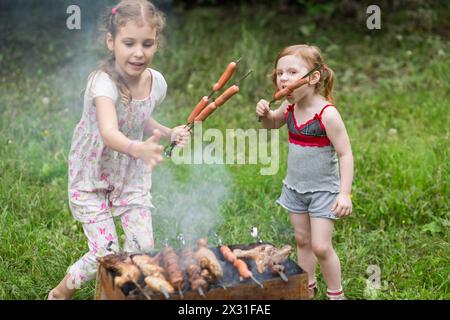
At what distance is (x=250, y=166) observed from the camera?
499 cm

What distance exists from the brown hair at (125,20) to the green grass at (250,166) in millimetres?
1095

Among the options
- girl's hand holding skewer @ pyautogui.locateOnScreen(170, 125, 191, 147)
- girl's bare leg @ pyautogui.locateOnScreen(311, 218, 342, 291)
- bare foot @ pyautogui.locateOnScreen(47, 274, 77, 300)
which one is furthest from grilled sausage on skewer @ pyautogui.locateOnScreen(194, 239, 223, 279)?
bare foot @ pyautogui.locateOnScreen(47, 274, 77, 300)

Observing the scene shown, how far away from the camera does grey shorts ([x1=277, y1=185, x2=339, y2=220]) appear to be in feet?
10.9

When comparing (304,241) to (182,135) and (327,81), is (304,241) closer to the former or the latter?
(327,81)

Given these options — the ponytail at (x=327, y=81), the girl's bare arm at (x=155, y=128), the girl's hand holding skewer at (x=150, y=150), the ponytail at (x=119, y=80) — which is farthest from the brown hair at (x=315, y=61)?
the girl's hand holding skewer at (x=150, y=150)

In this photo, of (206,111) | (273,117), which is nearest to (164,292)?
(206,111)

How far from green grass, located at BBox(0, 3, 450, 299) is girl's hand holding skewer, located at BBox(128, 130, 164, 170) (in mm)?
1122

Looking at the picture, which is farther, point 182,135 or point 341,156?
point 341,156

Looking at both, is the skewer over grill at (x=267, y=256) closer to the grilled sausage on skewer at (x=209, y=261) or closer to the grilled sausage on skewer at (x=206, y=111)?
the grilled sausage on skewer at (x=209, y=261)

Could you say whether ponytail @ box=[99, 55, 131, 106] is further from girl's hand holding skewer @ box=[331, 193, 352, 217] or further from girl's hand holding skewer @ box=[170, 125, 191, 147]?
girl's hand holding skewer @ box=[331, 193, 352, 217]

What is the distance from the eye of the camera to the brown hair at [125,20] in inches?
121

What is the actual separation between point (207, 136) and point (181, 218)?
1.23 m

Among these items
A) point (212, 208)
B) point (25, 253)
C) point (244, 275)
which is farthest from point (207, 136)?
point (244, 275)

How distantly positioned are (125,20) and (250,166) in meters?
2.10
